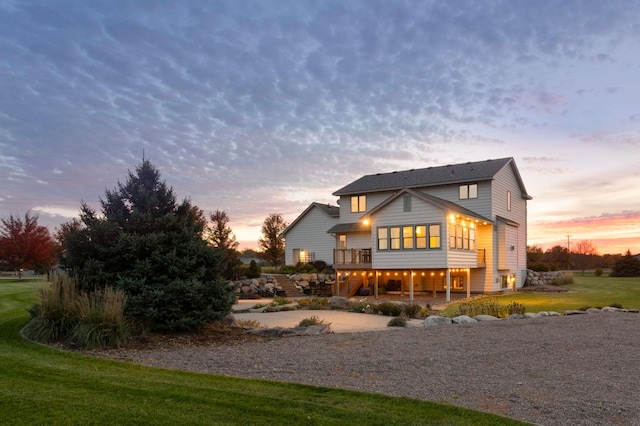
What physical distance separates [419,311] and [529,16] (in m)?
9.67

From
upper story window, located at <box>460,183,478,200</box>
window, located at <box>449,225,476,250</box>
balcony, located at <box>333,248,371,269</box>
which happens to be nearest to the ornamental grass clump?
window, located at <box>449,225,476,250</box>

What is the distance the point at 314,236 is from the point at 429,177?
938cm

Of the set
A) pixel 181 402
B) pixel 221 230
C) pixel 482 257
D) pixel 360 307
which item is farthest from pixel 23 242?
pixel 181 402

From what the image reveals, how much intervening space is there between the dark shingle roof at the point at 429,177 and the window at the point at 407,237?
5.83m

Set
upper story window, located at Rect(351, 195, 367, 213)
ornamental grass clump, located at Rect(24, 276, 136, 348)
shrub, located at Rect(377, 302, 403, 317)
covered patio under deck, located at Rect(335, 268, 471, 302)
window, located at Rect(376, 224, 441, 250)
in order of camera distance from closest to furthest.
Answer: ornamental grass clump, located at Rect(24, 276, 136, 348), shrub, located at Rect(377, 302, 403, 317), window, located at Rect(376, 224, 441, 250), covered patio under deck, located at Rect(335, 268, 471, 302), upper story window, located at Rect(351, 195, 367, 213)

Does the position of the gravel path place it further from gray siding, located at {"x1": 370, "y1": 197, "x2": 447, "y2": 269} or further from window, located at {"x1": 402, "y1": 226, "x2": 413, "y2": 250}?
window, located at {"x1": 402, "y1": 226, "x2": 413, "y2": 250}

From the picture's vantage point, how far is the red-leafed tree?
3225cm

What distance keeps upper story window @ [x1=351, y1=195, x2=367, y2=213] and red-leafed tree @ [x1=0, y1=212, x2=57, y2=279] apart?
66.3 feet

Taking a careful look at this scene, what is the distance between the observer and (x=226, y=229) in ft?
96.2

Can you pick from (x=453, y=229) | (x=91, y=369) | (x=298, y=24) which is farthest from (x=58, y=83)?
(x=453, y=229)

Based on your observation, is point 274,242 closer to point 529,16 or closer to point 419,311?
point 419,311

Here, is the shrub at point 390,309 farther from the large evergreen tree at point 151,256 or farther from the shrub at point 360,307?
the large evergreen tree at point 151,256

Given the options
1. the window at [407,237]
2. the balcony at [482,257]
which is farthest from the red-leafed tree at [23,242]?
the balcony at [482,257]

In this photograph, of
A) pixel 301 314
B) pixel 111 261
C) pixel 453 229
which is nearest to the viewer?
pixel 111 261
